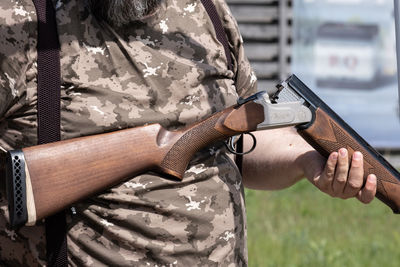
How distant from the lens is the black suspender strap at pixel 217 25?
2518 mm

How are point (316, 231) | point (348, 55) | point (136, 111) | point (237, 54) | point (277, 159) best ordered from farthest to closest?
point (348, 55)
point (316, 231)
point (277, 159)
point (237, 54)
point (136, 111)

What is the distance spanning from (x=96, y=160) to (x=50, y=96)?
0.78 ft

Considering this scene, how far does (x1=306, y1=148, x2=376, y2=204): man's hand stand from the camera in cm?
250

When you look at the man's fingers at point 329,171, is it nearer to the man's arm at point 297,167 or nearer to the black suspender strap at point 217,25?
the man's arm at point 297,167

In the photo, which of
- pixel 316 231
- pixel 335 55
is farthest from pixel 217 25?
pixel 335 55

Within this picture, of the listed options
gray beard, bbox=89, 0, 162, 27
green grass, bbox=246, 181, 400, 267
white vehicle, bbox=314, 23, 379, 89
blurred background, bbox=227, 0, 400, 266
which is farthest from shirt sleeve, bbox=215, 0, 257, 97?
white vehicle, bbox=314, 23, 379, 89

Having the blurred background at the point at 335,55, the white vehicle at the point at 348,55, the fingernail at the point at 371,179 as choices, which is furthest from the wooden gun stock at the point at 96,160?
the white vehicle at the point at 348,55

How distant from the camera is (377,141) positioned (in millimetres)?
9102

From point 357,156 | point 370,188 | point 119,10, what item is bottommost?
point 370,188

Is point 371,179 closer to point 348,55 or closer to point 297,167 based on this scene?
point 297,167

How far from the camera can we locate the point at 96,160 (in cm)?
222

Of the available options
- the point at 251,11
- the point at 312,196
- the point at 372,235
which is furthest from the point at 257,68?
the point at 372,235

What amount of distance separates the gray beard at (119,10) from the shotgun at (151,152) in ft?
1.15

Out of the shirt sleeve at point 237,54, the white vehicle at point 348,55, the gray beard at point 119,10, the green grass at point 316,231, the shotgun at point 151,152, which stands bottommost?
the green grass at point 316,231
